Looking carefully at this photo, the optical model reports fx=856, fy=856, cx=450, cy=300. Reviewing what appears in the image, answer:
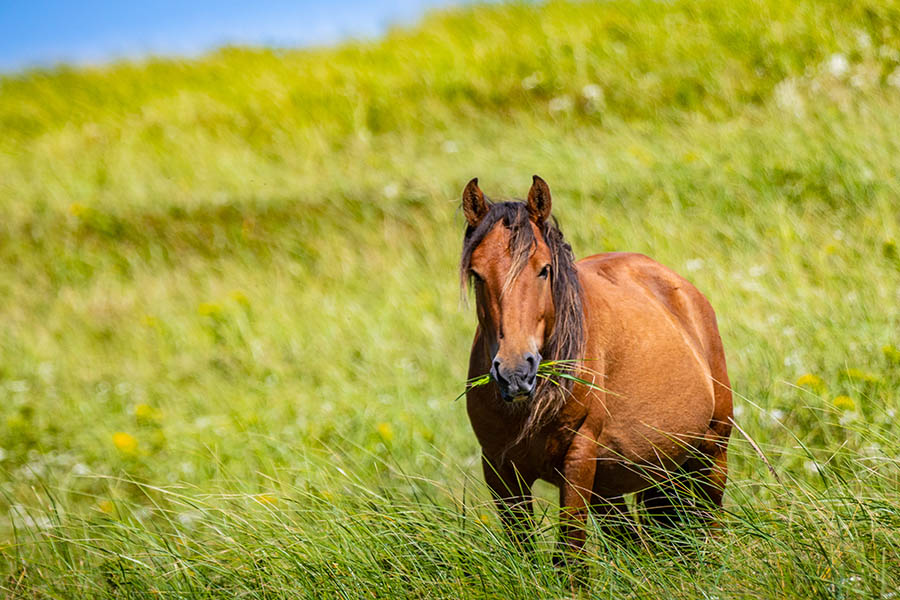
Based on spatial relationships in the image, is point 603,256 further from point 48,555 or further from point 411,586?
point 48,555

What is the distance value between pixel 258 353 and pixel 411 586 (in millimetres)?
4576

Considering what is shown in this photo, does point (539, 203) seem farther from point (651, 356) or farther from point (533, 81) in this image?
point (533, 81)

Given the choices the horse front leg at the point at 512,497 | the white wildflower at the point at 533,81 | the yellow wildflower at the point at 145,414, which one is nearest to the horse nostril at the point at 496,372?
the horse front leg at the point at 512,497

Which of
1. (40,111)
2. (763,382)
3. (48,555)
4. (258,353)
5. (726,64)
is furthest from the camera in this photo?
(40,111)

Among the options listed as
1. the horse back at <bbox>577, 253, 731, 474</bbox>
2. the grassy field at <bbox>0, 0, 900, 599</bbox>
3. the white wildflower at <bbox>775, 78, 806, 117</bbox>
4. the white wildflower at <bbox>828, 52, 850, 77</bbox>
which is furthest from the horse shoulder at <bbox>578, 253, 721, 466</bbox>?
the white wildflower at <bbox>828, 52, 850, 77</bbox>

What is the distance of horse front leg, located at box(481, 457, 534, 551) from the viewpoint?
3.02m

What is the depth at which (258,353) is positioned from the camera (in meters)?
7.17

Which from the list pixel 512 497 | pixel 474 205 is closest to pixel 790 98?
pixel 474 205

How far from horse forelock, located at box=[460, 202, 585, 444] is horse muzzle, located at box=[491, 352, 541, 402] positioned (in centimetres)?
30

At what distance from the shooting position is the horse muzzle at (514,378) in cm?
266

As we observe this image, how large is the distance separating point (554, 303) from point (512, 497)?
2.34ft

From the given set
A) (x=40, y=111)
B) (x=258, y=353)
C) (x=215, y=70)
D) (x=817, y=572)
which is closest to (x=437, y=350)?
(x=258, y=353)

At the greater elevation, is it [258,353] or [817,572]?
[258,353]

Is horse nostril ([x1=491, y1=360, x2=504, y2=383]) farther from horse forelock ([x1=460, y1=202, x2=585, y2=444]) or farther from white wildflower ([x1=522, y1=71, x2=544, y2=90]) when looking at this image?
white wildflower ([x1=522, y1=71, x2=544, y2=90])
